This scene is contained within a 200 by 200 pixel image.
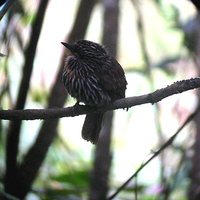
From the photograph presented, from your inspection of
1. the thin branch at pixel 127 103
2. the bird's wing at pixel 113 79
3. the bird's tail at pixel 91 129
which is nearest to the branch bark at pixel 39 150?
the bird's tail at pixel 91 129

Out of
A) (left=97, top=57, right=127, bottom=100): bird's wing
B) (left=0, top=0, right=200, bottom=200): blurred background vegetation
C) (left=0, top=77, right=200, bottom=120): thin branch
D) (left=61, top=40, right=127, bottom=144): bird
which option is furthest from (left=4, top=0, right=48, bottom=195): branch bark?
(left=0, top=77, right=200, bottom=120): thin branch

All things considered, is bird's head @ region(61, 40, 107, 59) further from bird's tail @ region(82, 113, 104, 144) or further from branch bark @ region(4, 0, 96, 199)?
branch bark @ region(4, 0, 96, 199)

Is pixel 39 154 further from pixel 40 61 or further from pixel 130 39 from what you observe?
pixel 130 39

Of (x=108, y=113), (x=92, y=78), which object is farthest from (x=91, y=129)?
(x=108, y=113)

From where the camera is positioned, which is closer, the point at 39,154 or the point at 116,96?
the point at 116,96

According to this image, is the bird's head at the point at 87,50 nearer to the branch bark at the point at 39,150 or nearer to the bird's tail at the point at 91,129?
the bird's tail at the point at 91,129

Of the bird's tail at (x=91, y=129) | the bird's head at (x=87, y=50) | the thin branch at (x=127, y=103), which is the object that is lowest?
the thin branch at (x=127, y=103)

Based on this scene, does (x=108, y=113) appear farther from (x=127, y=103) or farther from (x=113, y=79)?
(x=127, y=103)

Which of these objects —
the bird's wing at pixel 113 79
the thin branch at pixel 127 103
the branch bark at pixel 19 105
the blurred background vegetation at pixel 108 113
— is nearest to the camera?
the thin branch at pixel 127 103

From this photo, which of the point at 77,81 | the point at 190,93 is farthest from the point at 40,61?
the point at 77,81
